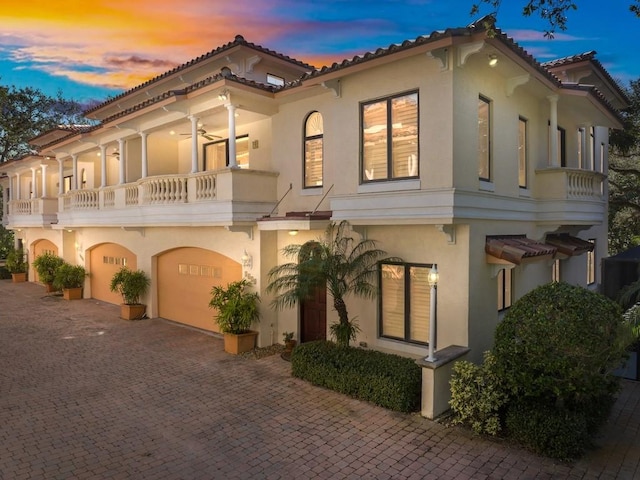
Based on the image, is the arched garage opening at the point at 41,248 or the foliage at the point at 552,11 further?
the arched garage opening at the point at 41,248

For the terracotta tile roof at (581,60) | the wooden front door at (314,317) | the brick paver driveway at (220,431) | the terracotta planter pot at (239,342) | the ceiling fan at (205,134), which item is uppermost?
the terracotta tile roof at (581,60)

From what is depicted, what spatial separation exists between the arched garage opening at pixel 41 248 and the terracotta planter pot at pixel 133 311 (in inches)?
460

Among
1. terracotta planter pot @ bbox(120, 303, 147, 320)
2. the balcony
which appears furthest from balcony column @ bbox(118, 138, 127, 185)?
terracotta planter pot @ bbox(120, 303, 147, 320)

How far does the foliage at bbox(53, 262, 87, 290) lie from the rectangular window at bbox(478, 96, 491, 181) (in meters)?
18.9

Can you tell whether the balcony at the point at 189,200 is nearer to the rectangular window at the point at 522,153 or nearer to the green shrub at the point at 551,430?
the rectangular window at the point at 522,153

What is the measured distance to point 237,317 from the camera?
11898mm

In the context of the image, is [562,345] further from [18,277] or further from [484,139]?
[18,277]

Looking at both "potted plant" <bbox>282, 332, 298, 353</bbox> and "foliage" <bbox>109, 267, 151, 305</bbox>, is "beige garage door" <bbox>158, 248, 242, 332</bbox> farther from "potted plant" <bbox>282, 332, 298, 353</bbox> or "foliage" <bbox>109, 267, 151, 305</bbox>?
"potted plant" <bbox>282, 332, 298, 353</bbox>

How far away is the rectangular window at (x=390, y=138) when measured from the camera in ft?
30.5

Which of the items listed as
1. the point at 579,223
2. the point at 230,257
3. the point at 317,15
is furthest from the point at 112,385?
the point at 317,15

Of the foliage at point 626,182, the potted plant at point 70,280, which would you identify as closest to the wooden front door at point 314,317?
the potted plant at point 70,280

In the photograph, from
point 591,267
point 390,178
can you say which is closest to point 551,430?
point 390,178

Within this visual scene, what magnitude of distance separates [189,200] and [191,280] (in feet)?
11.9

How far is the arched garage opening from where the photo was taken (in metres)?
25.2
